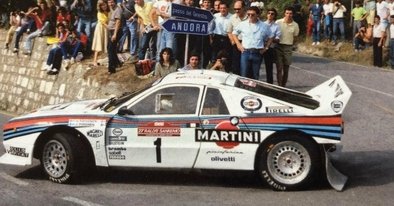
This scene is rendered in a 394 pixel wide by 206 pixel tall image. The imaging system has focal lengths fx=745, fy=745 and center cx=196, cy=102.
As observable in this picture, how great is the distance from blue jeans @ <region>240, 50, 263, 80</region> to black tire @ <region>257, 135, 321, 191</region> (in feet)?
14.8

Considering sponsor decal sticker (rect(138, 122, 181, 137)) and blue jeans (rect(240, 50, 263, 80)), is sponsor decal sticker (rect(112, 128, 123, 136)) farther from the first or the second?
blue jeans (rect(240, 50, 263, 80))

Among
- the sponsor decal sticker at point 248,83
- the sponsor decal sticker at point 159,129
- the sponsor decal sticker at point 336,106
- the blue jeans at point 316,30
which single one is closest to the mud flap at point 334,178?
the sponsor decal sticker at point 336,106

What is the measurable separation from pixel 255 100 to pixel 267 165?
0.89m

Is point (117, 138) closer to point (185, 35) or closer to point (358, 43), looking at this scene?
point (185, 35)

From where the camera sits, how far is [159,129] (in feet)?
33.3

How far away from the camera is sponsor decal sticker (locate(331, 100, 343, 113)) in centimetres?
988

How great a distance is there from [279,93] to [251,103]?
64cm

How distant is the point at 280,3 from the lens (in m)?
29.5

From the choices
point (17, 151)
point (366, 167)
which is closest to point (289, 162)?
point (366, 167)

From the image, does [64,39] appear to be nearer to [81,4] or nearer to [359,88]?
[81,4]

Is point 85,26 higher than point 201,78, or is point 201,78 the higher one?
point 85,26

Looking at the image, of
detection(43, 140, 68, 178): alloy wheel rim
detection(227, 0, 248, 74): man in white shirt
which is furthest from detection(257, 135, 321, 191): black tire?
detection(227, 0, 248, 74): man in white shirt

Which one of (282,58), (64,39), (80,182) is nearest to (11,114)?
(64,39)

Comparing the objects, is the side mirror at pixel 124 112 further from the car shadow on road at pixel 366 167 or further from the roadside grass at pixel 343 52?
the roadside grass at pixel 343 52
